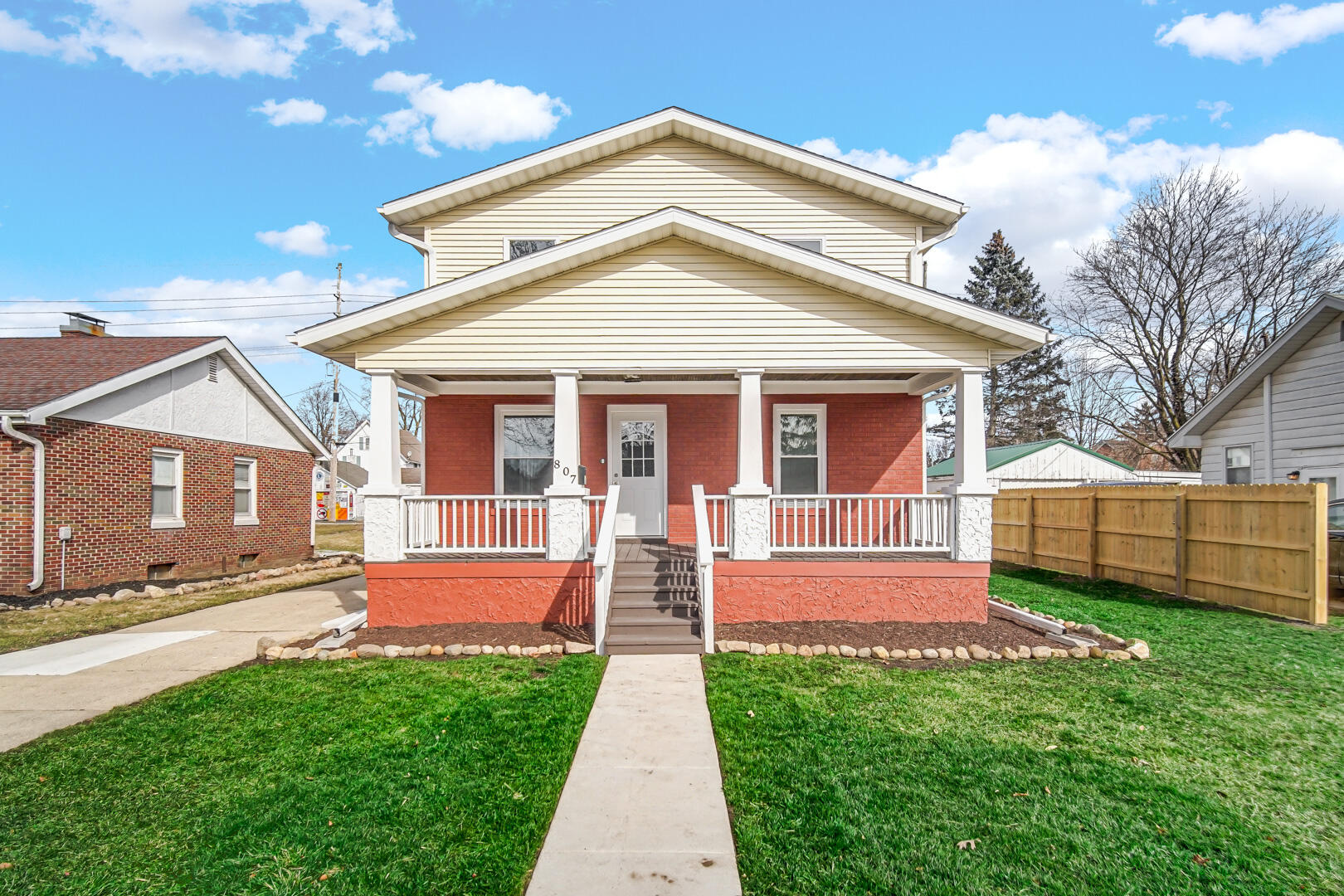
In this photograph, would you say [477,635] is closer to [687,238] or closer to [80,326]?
[687,238]

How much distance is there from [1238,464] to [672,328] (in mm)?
Result: 13603

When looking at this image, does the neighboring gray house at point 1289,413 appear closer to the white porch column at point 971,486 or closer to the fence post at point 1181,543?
the fence post at point 1181,543

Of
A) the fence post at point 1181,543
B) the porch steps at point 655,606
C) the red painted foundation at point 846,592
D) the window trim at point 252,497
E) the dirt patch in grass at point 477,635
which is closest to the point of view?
the porch steps at point 655,606

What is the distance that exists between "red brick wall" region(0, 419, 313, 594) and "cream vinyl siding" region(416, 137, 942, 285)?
732 centimetres

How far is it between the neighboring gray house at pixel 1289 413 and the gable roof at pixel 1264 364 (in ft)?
0.05

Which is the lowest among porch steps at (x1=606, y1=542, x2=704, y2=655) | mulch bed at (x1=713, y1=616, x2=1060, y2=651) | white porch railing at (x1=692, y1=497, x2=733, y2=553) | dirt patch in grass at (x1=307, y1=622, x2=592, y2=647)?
dirt patch in grass at (x1=307, y1=622, x2=592, y2=647)

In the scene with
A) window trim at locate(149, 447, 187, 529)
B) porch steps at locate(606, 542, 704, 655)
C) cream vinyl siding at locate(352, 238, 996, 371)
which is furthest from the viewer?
window trim at locate(149, 447, 187, 529)

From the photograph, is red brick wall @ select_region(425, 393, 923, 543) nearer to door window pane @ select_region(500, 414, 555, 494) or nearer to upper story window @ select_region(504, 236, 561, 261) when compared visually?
door window pane @ select_region(500, 414, 555, 494)

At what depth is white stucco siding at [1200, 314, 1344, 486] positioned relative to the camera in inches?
452

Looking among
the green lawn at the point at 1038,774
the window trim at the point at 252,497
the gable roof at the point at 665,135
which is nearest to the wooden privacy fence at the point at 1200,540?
the green lawn at the point at 1038,774

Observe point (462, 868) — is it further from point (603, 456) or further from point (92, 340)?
point (92, 340)

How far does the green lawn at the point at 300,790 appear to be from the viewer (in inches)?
122

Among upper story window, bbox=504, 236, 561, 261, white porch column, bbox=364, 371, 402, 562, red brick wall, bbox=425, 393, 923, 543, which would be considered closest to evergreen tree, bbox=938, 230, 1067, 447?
red brick wall, bbox=425, 393, 923, 543

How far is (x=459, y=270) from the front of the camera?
10703 millimetres
